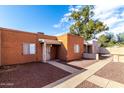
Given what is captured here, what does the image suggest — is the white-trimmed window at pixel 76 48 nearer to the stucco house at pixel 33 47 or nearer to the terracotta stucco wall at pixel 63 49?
the stucco house at pixel 33 47

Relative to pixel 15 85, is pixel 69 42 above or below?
above

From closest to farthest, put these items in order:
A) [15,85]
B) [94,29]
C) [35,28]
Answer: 1. [15,85]
2. [35,28]
3. [94,29]

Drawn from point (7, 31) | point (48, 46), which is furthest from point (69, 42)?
point (7, 31)

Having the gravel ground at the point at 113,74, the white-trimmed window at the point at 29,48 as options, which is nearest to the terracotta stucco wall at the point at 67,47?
the white-trimmed window at the point at 29,48

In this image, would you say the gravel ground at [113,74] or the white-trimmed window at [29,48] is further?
the white-trimmed window at [29,48]

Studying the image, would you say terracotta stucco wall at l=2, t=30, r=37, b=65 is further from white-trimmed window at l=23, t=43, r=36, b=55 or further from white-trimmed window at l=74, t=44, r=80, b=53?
white-trimmed window at l=74, t=44, r=80, b=53

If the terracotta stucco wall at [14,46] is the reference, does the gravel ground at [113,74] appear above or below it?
below

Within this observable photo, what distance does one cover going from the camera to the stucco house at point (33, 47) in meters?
11.1

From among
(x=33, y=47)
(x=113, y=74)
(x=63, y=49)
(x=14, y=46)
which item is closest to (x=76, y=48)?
(x=63, y=49)

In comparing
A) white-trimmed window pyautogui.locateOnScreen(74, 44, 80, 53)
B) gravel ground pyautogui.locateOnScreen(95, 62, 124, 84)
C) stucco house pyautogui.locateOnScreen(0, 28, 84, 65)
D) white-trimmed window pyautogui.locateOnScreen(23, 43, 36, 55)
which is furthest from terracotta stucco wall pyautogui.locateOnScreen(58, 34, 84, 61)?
gravel ground pyautogui.locateOnScreen(95, 62, 124, 84)

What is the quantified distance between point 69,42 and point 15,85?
10427 mm

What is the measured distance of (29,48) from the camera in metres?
13.2

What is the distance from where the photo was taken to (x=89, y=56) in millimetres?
18797
